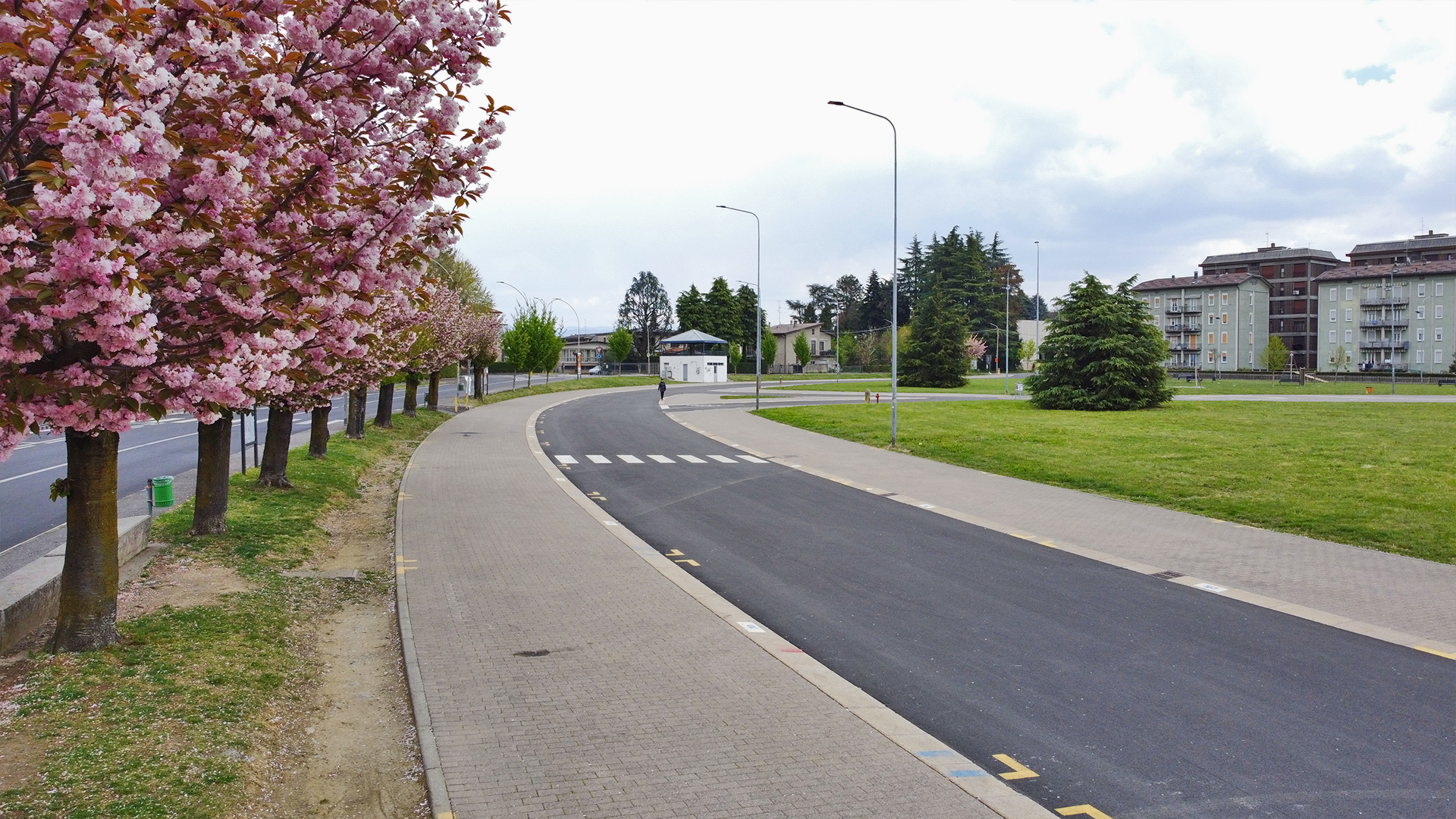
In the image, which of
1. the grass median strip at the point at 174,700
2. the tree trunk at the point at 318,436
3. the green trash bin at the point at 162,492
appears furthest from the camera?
the tree trunk at the point at 318,436

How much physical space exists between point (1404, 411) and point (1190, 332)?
3054 inches

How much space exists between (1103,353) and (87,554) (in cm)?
3651

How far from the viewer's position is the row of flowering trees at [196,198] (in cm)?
388

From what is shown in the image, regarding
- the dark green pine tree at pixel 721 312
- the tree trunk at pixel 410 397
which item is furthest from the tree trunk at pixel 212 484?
the dark green pine tree at pixel 721 312

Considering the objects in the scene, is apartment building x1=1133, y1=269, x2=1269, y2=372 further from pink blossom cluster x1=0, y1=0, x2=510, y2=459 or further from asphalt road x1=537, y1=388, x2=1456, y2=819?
pink blossom cluster x1=0, y1=0, x2=510, y2=459

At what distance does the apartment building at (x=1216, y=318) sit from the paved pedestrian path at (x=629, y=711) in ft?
344

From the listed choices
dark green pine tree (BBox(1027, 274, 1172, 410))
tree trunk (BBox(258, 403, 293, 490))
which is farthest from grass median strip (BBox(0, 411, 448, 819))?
dark green pine tree (BBox(1027, 274, 1172, 410))

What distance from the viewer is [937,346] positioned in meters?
66.2

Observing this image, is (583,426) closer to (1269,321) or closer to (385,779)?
(385,779)

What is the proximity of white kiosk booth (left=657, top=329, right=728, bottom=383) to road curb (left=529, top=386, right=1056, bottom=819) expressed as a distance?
69.8 m

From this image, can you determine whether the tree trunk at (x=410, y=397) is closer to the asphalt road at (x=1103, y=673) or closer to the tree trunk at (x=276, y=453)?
the tree trunk at (x=276, y=453)

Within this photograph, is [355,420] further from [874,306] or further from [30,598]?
[874,306]

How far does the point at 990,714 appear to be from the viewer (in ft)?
20.9

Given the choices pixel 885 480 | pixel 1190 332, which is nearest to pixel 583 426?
pixel 885 480
